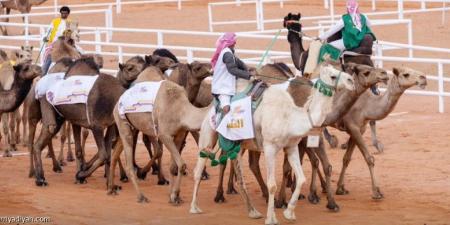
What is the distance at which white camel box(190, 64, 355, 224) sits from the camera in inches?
595

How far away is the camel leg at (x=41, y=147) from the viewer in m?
18.5

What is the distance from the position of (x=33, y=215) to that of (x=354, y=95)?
13.2 ft

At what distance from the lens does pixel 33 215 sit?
16.1 metres

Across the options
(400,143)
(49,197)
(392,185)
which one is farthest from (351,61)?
(49,197)

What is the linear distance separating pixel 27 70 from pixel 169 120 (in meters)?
3.28

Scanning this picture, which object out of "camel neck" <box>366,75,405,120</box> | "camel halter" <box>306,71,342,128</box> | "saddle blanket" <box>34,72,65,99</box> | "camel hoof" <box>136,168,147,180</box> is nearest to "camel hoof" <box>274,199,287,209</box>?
"camel halter" <box>306,71,342,128</box>

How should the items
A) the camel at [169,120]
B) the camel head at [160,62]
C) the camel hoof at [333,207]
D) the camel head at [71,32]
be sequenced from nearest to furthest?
the camel hoof at [333,207], the camel at [169,120], the camel head at [160,62], the camel head at [71,32]

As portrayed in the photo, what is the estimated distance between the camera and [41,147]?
1888 cm

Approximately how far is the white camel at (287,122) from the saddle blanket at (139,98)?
174cm

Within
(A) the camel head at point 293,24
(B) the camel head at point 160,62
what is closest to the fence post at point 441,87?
(A) the camel head at point 293,24

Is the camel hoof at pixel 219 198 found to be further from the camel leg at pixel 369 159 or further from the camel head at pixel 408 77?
the camel head at pixel 408 77

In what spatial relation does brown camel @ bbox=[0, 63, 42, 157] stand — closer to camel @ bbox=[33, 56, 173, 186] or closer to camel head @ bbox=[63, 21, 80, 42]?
camel @ bbox=[33, 56, 173, 186]

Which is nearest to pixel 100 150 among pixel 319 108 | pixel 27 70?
pixel 27 70

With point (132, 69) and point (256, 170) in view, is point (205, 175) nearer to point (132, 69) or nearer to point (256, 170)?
point (132, 69)
